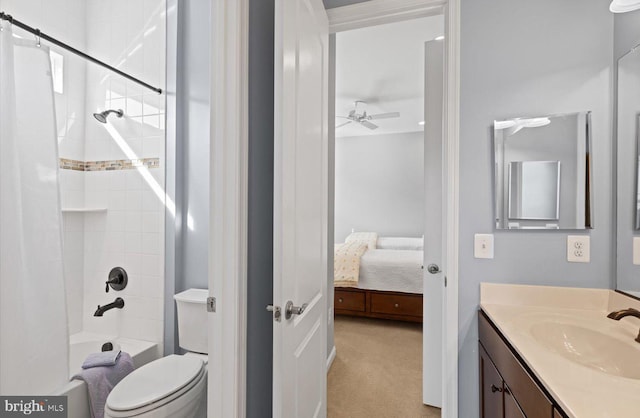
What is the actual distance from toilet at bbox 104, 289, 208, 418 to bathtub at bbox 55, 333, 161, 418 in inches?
10.0

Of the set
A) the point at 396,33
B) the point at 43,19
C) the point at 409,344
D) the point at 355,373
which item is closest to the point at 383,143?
the point at 396,33

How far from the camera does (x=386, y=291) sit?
3.50 metres

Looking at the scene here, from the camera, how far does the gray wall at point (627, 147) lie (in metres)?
1.22

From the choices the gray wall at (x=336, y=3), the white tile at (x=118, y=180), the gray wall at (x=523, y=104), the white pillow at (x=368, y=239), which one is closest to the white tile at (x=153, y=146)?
the white tile at (x=118, y=180)

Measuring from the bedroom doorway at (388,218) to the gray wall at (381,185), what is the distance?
0.06ft

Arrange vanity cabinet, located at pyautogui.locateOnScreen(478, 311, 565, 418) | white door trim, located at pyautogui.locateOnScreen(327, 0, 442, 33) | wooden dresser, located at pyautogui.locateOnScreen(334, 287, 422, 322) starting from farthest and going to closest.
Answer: wooden dresser, located at pyautogui.locateOnScreen(334, 287, 422, 322), white door trim, located at pyautogui.locateOnScreen(327, 0, 442, 33), vanity cabinet, located at pyautogui.locateOnScreen(478, 311, 565, 418)

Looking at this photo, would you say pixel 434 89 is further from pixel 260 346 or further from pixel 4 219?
pixel 4 219

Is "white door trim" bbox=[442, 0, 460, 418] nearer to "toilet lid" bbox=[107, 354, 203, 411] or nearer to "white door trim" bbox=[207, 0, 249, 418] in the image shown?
"white door trim" bbox=[207, 0, 249, 418]

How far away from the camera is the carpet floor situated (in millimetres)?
2029

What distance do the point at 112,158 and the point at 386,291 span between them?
291 cm

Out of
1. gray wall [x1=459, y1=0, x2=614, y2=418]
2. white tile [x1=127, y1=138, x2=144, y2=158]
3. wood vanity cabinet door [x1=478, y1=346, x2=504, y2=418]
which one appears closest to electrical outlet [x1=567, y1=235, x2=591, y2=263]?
gray wall [x1=459, y1=0, x2=614, y2=418]

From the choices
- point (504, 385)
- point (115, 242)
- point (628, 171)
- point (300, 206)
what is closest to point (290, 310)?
point (300, 206)

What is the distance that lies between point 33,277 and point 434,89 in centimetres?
242

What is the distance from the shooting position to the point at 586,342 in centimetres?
111
